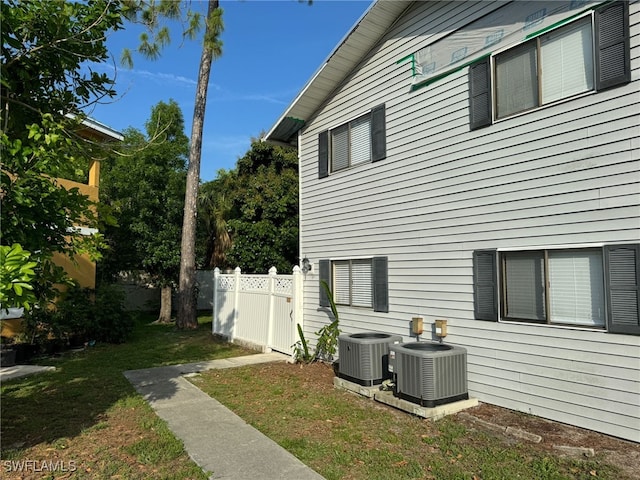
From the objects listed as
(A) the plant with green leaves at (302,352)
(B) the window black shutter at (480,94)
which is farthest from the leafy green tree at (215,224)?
(B) the window black shutter at (480,94)

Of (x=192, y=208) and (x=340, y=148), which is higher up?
(x=340, y=148)

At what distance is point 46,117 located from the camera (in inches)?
155

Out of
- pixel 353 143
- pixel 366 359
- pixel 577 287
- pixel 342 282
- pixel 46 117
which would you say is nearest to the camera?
pixel 46 117

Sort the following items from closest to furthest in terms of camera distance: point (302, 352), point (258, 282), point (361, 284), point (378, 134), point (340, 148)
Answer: point (378, 134) < point (361, 284) < point (340, 148) < point (302, 352) < point (258, 282)

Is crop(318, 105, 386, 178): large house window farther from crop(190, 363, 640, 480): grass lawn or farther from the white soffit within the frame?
crop(190, 363, 640, 480): grass lawn

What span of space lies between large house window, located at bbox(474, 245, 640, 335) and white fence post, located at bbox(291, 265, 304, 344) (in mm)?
4631

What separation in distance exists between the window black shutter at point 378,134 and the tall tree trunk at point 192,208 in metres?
8.90

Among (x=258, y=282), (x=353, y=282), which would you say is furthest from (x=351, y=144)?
(x=258, y=282)

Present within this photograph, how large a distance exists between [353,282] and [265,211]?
8.92 metres

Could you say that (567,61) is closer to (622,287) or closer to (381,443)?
(622,287)

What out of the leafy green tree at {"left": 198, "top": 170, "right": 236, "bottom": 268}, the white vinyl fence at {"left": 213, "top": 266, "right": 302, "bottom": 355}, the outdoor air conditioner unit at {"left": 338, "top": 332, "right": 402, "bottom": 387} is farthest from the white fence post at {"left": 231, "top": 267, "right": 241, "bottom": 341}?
the leafy green tree at {"left": 198, "top": 170, "right": 236, "bottom": 268}

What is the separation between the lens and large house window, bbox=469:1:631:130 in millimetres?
4883

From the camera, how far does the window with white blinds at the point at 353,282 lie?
8.35 meters

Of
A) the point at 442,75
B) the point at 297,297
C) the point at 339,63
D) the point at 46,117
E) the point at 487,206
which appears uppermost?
the point at 339,63
